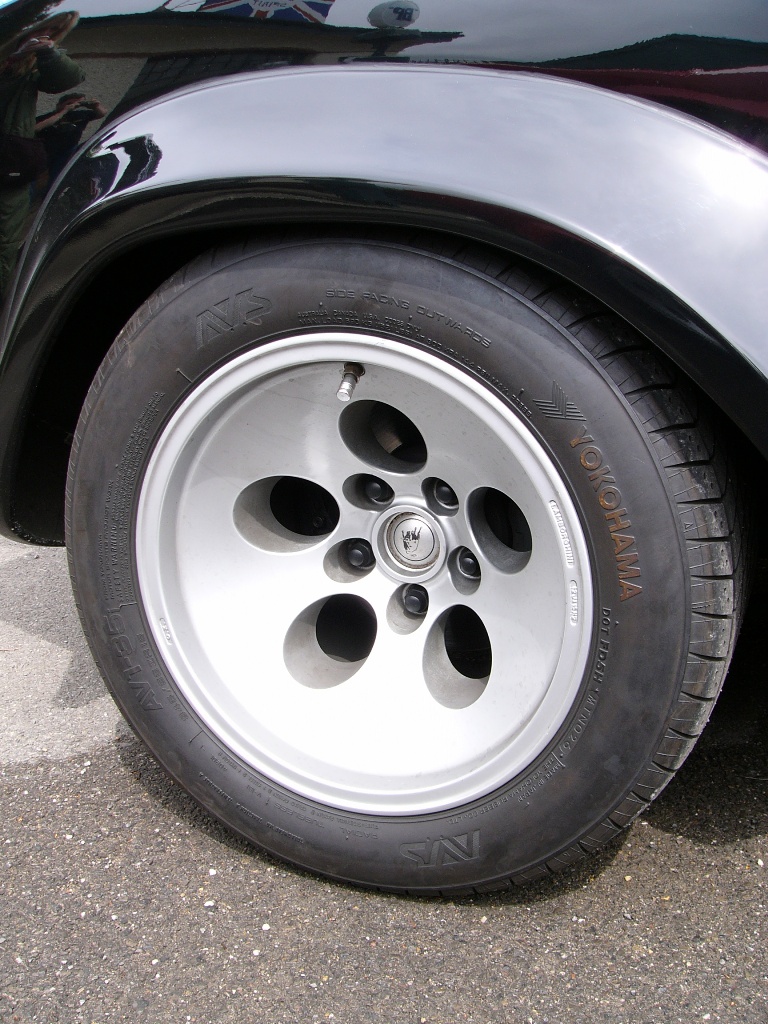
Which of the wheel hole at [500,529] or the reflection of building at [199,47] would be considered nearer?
the reflection of building at [199,47]

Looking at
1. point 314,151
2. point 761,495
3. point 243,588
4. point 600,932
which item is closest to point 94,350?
point 243,588

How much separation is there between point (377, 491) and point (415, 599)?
216 mm

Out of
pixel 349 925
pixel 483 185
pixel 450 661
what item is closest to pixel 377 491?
pixel 450 661

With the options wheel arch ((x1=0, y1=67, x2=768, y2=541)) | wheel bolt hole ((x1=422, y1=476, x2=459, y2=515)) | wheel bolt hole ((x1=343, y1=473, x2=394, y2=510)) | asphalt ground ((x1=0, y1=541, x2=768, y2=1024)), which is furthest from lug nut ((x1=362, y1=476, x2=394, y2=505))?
asphalt ground ((x1=0, y1=541, x2=768, y2=1024))

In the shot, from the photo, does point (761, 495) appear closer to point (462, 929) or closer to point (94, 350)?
point (462, 929)

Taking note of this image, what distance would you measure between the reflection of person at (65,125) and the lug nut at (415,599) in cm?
94

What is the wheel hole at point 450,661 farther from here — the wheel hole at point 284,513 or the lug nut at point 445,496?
the wheel hole at point 284,513

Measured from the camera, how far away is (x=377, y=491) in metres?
1.71

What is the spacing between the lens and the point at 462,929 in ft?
4.96

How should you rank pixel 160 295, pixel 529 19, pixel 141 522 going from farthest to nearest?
pixel 141 522, pixel 160 295, pixel 529 19

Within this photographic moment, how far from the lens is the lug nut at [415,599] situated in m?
1.71

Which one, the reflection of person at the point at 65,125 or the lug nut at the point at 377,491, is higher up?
the reflection of person at the point at 65,125

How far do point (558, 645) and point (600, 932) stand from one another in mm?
487

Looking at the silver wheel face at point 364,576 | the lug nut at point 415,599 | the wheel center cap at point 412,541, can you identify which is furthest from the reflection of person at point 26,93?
the lug nut at point 415,599
